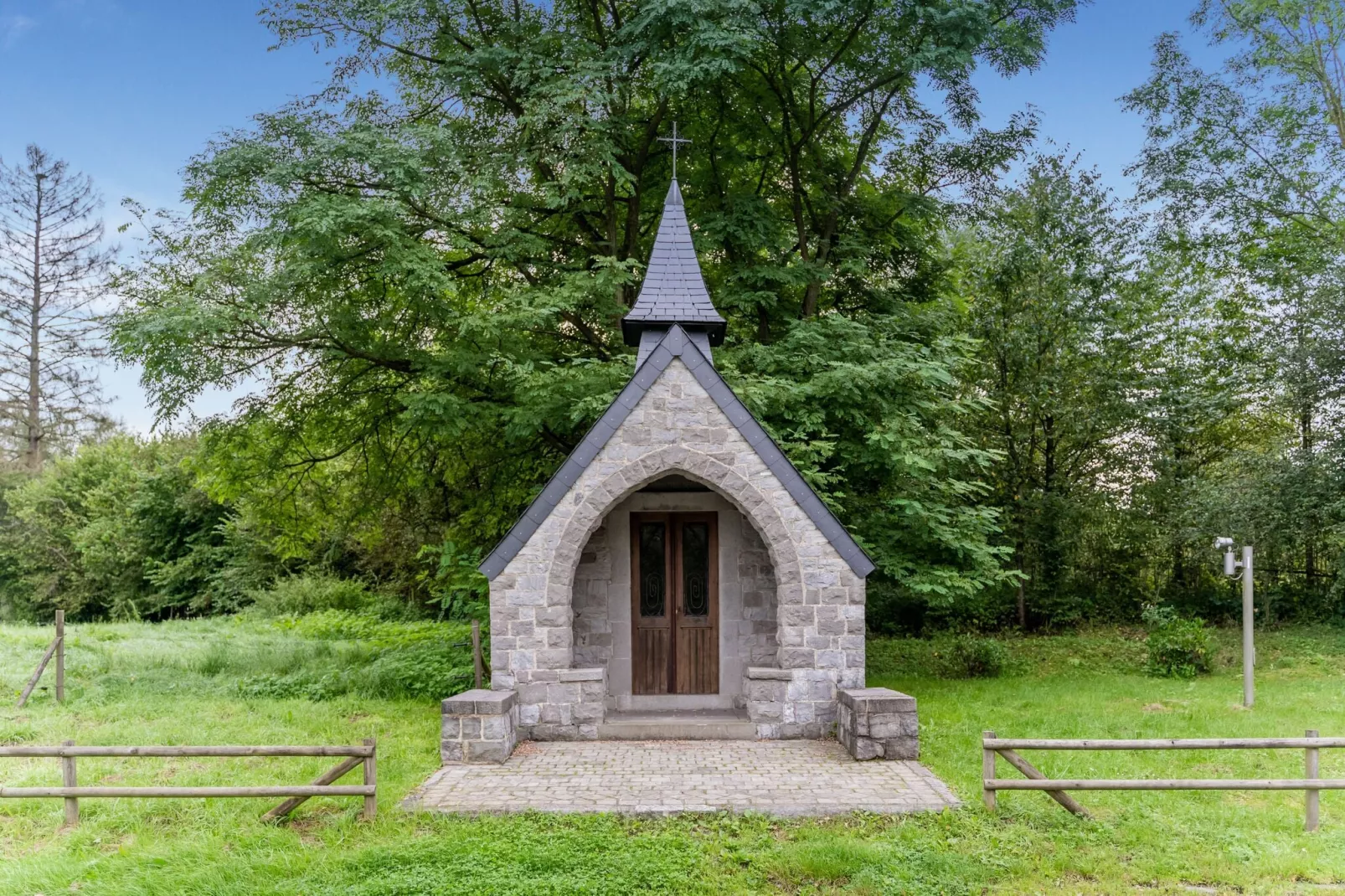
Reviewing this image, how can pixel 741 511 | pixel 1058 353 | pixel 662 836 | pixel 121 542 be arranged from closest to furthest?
pixel 662 836
pixel 741 511
pixel 1058 353
pixel 121 542

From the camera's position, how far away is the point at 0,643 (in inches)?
599

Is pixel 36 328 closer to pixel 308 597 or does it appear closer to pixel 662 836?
pixel 308 597

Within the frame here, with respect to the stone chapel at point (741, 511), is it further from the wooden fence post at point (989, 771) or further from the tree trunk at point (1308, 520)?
the tree trunk at point (1308, 520)

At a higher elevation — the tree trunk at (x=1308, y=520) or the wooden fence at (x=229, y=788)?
the tree trunk at (x=1308, y=520)

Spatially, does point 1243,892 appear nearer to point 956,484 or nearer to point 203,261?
point 956,484

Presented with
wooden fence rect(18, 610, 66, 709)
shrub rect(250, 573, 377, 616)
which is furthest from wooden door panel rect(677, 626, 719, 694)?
shrub rect(250, 573, 377, 616)

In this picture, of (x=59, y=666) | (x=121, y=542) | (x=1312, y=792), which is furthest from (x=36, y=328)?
(x=1312, y=792)

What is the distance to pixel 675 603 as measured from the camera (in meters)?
10.1

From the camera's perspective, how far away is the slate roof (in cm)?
1006

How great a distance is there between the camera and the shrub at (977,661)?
13.9m

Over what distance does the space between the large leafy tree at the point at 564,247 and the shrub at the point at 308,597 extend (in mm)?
6893

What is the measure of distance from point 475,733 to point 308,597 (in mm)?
15400

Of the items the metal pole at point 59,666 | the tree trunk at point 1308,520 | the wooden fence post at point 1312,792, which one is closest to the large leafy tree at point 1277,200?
the tree trunk at point 1308,520

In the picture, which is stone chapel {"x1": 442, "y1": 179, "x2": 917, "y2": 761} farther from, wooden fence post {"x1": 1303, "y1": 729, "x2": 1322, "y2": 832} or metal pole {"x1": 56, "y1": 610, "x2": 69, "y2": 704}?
metal pole {"x1": 56, "y1": 610, "x2": 69, "y2": 704}
